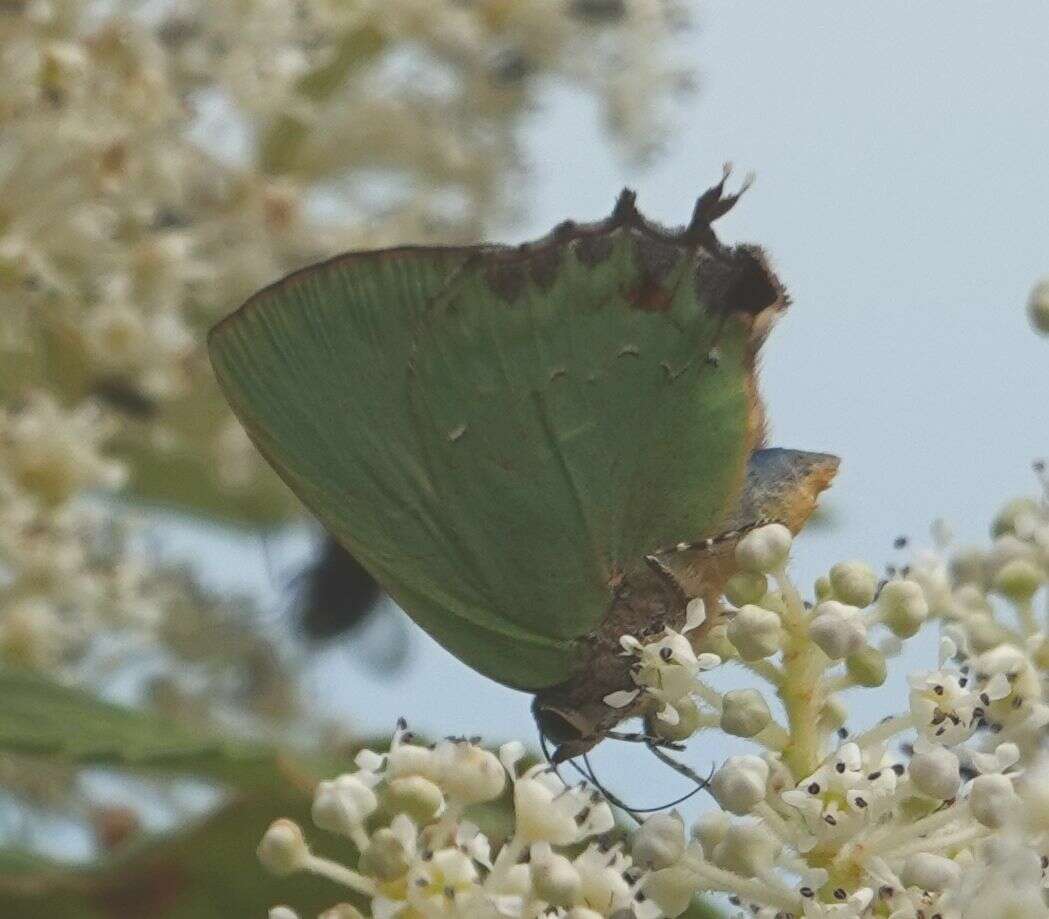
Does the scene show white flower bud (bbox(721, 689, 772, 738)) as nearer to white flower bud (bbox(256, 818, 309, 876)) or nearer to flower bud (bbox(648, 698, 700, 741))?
flower bud (bbox(648, 698, 700, 741))

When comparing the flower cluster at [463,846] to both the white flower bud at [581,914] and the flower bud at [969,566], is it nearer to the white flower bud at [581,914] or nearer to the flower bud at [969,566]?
the white flower bud at [581,914]

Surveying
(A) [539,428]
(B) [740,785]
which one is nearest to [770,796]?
(B) [740,785]

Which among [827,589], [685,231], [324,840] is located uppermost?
[685,231]

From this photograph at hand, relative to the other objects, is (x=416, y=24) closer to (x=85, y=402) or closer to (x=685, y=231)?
(x=85, y=402)

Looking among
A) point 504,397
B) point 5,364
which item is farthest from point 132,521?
point 504,397

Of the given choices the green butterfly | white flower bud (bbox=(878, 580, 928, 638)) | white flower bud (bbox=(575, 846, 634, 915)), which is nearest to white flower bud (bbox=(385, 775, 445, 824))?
white flower bud (bbox=(575, 846, 634, 915))
